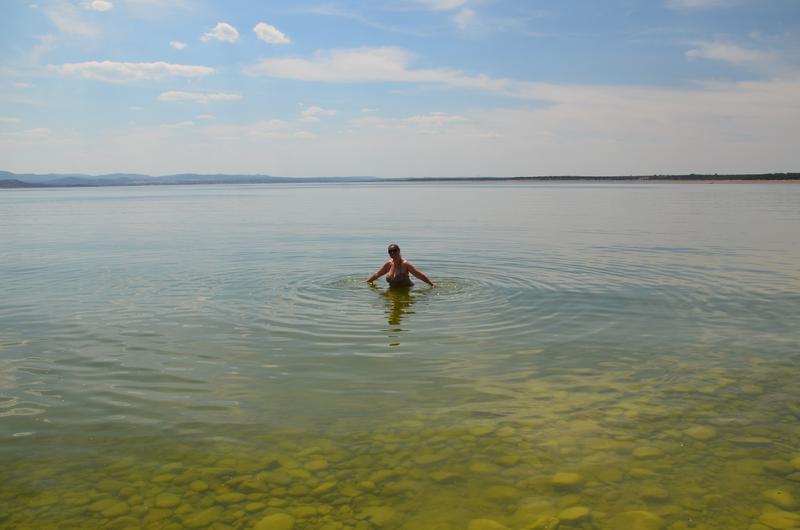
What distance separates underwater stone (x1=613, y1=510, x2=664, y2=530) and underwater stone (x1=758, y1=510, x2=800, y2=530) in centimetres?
104

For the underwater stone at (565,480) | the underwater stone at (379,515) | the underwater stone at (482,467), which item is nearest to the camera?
the underwater stone at (379,515)

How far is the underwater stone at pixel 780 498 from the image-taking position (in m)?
6.40

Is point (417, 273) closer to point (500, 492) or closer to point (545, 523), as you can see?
point (500, 492)

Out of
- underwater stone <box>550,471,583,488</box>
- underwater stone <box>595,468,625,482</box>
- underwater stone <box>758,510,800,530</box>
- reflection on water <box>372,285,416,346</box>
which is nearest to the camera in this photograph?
underwater stone <box>758,510,800,530</box>

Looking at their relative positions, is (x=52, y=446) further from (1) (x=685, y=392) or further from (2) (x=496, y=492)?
(1) (x=685, y=392)

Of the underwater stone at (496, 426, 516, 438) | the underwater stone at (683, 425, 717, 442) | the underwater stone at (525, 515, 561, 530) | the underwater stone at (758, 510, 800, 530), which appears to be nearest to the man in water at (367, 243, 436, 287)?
the underwater stone at (496, 426, 516, 438)

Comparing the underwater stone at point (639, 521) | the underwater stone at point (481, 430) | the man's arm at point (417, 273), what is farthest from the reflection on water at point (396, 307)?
the underwater stone at point (639, 521)

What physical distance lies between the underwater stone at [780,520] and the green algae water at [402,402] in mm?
27

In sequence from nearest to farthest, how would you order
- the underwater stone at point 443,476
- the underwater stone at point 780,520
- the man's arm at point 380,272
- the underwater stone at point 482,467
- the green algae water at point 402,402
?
the underwater stone at point 780,520
the green algae water at point 402,402
the underwater stone at point 443,476
the underwater stone at point 482,467
the man's arm at point 380,272

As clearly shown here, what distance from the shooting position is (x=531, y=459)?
7453 millimetres

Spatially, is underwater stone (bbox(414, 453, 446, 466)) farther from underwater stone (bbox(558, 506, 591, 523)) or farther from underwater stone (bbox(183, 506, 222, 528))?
underwater stone (bbox(183, 506, 222, 528))

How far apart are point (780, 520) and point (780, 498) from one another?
466mm

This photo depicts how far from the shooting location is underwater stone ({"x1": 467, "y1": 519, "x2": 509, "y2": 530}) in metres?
6.15

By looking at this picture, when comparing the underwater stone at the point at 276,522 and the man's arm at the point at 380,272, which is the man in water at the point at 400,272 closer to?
the man's arm at the point at 380,272
